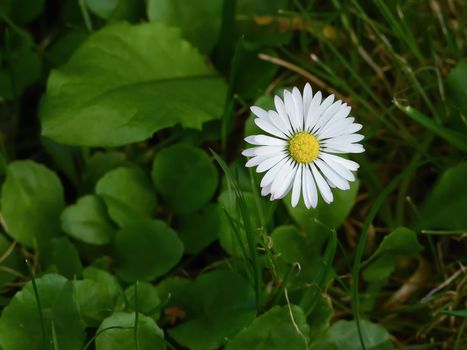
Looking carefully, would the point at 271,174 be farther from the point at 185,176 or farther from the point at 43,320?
the point at 43,320

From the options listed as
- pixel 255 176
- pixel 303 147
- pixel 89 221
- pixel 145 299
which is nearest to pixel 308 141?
pixel 303 147

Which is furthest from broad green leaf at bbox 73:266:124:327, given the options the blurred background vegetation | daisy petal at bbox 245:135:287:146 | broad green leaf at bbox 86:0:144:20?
broad green leaf at bbox 86:0:144:20

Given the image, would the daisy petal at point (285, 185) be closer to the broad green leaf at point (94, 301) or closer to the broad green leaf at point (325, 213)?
the broad green leaf at point (325, 213)

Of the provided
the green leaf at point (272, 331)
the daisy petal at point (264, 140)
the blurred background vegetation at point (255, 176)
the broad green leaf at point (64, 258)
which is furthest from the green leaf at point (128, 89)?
the green leaf at point (272, 331)

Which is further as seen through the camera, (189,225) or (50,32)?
(50,32)

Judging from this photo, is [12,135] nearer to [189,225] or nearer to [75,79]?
[75,79]

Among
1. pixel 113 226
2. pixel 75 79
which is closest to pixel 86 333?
pixel 113 226

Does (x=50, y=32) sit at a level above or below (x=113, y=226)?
above
